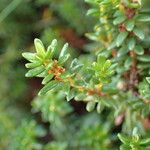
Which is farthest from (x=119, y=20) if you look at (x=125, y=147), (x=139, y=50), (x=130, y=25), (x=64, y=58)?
(x=125, y=147)

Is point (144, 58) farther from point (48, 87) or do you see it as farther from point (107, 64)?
point (48, 87)

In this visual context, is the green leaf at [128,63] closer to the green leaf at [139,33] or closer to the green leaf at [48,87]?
the green leaf at [139,33]

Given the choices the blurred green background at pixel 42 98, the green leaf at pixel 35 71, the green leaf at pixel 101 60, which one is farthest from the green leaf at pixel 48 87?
the blurred green background at pixel 42 98

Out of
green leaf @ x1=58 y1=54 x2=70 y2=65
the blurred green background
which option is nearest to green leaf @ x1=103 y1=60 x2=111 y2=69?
green leaf @ x1=58 y1=54 x2=70 y2=65

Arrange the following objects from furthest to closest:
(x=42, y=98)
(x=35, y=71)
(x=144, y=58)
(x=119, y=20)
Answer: (x=42, y=98), (x=144, y=58), (x=119, y=20), (x=35, y=71)

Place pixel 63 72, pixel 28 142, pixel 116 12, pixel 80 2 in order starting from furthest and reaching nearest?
1. pixel 80 2
2. pixel 28 142
3. pixel 116 12
4. pixel 63 72

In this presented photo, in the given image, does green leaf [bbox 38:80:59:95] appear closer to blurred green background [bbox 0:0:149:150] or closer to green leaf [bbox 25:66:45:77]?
green leaf [bbox 25:66:45:77]

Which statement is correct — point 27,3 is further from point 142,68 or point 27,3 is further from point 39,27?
point 142,68

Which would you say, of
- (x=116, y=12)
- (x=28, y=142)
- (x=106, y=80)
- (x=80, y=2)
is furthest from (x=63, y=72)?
(x=80, y=2)

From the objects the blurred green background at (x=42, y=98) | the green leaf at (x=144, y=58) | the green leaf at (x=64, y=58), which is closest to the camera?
the green leaf at (x=64, y=58)

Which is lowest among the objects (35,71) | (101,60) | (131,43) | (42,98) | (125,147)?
(42,98)

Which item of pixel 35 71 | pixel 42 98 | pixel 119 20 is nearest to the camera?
pixel 35 71
